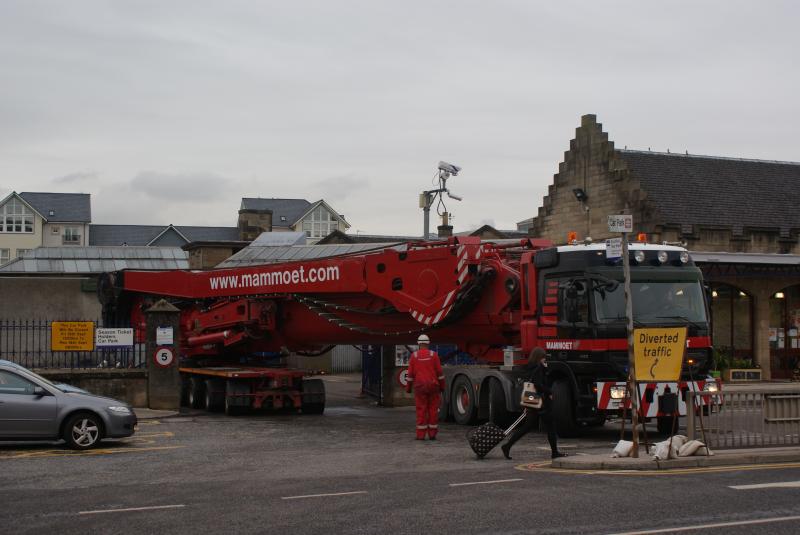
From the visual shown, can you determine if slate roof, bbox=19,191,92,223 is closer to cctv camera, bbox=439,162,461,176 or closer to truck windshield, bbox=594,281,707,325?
cctv camera, bbox=439,162,461,176

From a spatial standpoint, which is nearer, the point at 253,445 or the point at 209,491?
the point at 209,491

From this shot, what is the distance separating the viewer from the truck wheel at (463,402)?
2048 cm

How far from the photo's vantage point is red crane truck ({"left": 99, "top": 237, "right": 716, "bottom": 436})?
17.3m

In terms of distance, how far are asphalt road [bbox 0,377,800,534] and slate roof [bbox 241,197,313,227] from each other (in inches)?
3443

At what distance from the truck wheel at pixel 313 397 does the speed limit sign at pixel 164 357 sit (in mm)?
3131

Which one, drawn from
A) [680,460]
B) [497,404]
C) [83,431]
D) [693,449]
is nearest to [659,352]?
[693,449]

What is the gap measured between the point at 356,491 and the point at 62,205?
9536 cm

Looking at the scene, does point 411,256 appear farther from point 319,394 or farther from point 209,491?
point 209,491

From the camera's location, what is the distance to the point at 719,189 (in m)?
40.6

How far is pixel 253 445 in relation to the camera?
680 inches

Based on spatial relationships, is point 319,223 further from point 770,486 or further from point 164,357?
point 770,486

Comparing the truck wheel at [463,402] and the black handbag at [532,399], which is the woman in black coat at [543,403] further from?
the truck wheel at [463,402]

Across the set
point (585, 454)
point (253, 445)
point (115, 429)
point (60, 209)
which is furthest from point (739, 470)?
point (60, 209)

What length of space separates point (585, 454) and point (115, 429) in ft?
24.2
